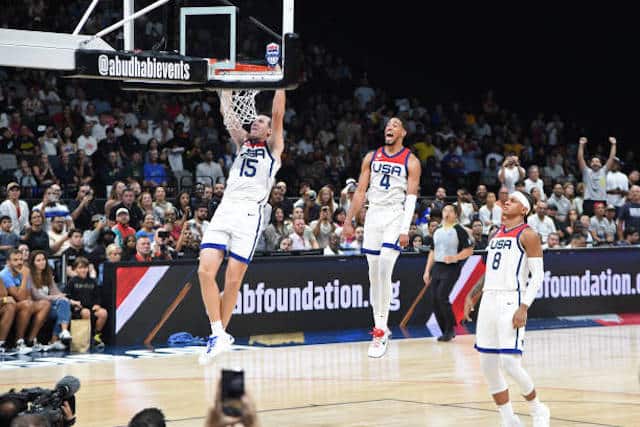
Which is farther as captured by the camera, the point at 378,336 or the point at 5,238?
the point at 5,238

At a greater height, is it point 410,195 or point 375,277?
point 410,195

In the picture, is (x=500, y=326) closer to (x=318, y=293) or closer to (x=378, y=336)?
(x=378, y=336)

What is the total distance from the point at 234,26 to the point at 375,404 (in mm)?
4334

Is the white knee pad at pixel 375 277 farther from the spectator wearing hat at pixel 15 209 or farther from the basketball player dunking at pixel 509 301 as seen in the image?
the spectator wearing hat at pixel 15 209

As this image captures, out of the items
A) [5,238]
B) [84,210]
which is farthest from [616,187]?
[5,238]

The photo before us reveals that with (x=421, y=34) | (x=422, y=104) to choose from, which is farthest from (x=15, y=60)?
(x=421, y=34)

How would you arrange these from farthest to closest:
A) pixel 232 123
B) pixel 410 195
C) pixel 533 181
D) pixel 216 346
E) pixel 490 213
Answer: pixel 533 181
pixel 490 213
pixel 410 195
pixel 232 123
pixel 216 346

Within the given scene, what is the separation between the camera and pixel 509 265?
9742 mm

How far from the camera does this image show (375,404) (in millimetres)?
12297

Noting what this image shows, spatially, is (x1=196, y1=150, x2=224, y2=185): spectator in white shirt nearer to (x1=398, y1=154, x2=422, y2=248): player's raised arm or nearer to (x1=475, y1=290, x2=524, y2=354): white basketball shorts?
(x1=398, y1=154, x2=422, y2=248): player's raised arm

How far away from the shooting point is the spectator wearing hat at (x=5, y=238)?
17.0m

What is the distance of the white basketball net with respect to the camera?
433 inches

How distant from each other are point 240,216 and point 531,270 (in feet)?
8.85

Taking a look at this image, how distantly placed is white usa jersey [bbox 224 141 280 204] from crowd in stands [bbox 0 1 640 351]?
527 cm
